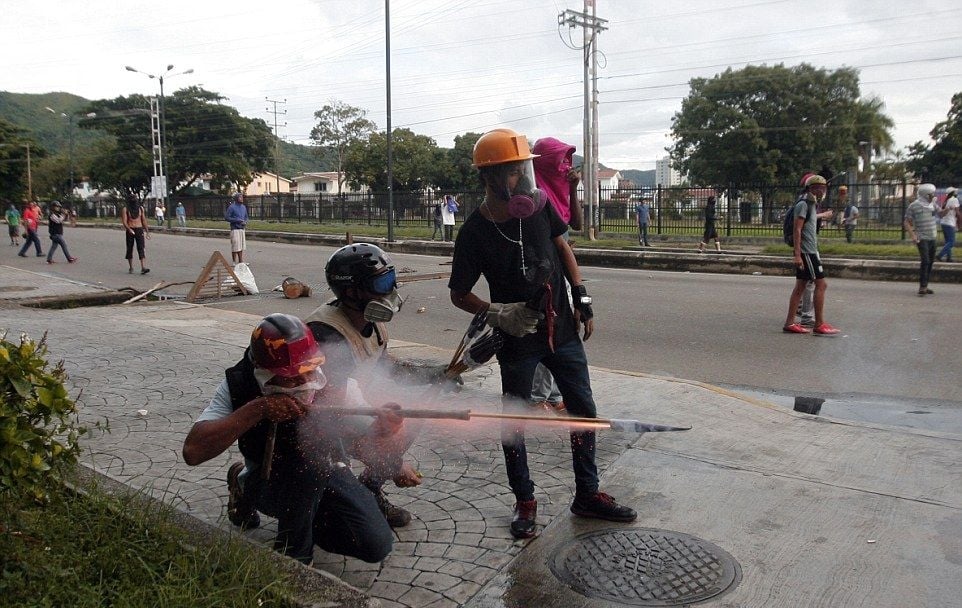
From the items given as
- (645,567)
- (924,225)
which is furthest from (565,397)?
(924,225)

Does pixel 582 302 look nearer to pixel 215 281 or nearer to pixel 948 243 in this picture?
pixel 215 281

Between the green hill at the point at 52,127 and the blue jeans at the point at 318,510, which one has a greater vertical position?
the green hill at the point at 52,127

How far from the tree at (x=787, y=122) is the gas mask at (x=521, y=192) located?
4907 cm

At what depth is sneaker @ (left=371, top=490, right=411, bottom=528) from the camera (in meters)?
3.58

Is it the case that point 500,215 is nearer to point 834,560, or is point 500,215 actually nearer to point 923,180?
point 834,560

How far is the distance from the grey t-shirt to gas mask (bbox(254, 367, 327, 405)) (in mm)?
7016

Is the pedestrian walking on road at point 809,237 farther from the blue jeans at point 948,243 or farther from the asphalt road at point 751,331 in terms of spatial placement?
the blue jeans at point 948,243

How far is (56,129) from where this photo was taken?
14725 cm

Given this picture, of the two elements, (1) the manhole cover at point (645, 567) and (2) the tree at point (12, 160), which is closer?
(1) the manhole cover at point (645, 567)

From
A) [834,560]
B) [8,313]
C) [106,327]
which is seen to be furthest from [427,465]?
[8,313]

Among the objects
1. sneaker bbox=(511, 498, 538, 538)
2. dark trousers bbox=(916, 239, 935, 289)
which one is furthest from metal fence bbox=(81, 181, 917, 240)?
sneaker bbox=(511, 498, 538, 538)

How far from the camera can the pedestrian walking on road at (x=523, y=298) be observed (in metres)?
3.45

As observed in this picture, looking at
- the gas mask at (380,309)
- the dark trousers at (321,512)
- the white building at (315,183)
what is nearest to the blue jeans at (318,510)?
the dark trousers at (321,512)

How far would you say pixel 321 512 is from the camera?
10.0 feet
